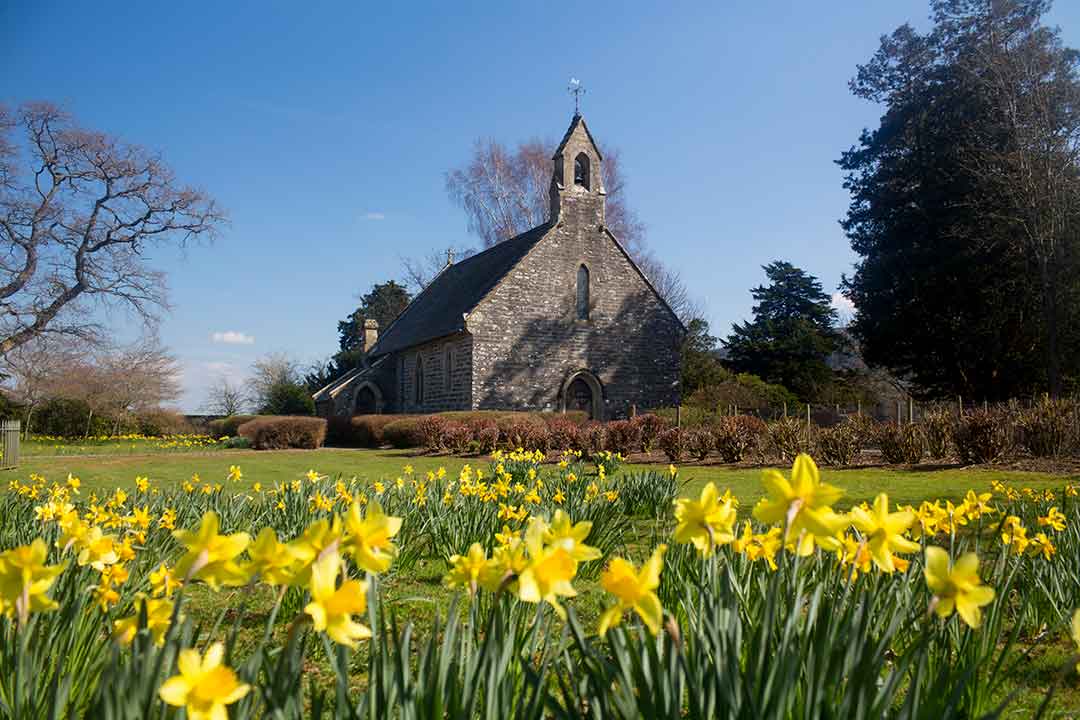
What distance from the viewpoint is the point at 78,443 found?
27797 millimetres

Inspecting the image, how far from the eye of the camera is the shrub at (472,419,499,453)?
60.1ft

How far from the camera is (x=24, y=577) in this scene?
1.32m

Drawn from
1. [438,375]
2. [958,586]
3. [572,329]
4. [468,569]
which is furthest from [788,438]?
[438,375]

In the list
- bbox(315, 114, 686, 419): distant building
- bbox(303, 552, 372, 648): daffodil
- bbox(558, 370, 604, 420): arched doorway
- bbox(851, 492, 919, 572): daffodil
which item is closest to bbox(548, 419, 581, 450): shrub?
bbox(315, 114, 686, 419): distant building

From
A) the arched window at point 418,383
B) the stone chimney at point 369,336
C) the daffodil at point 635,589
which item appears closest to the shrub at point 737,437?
the daffodil at point 635,589

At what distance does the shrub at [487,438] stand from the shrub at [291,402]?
73.6 feet

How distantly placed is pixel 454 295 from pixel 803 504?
93.2 ft

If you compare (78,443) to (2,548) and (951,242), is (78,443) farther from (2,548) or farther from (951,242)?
(951,242)

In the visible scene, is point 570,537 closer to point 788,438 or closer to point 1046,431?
point 788,438

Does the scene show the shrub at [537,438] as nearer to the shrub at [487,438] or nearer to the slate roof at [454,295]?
the shrub at [487,438]

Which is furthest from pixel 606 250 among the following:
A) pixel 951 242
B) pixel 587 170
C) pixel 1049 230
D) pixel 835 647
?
pixel 835 647

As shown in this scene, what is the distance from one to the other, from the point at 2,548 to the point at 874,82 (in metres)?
34.6

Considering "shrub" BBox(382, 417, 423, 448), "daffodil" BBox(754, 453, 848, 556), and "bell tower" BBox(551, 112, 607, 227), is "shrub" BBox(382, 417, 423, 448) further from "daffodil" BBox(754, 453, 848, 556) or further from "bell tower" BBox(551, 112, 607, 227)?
"daffodil" BBox(754, 453, 848, 556)

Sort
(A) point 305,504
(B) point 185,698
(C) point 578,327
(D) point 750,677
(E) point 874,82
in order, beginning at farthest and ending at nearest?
(E) point 874,82, (C) point 578,327, (A) point 305,504, (D) point 750,677, (B) point 185,698
